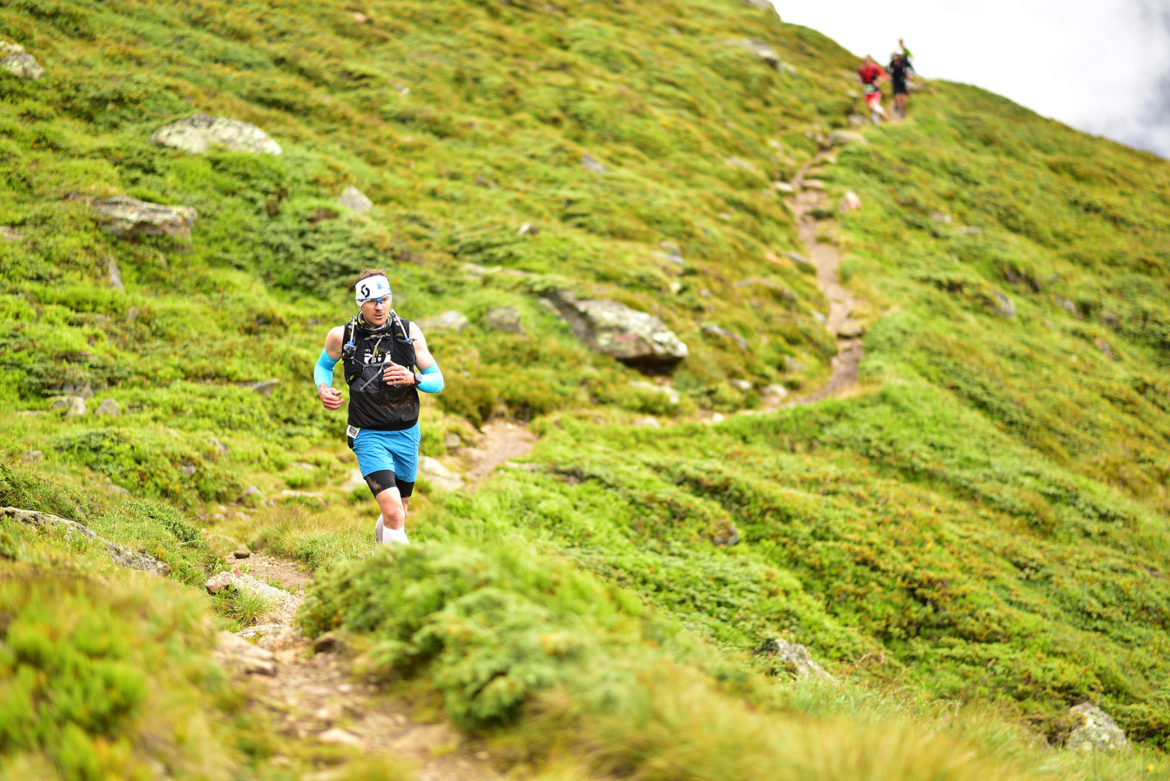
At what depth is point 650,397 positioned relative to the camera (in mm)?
16469

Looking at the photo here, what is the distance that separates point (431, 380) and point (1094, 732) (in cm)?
991

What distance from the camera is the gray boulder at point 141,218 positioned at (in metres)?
13.8

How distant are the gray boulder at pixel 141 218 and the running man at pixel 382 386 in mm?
10171

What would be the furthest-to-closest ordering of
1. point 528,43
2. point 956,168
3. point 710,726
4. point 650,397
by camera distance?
point 956,168
point 528,43
point 650,397
point 710,726

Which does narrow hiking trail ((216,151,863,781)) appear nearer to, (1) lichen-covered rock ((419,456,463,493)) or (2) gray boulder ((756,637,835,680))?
(1) lichen-covered rock ((419,456,463,493))

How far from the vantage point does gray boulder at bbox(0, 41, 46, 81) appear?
1636cm

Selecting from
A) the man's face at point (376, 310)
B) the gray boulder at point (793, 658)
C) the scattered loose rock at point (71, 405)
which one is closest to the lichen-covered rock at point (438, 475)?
the man's face at point (376, 310)

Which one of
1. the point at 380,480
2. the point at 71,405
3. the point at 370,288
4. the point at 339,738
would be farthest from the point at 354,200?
the point at 339,738

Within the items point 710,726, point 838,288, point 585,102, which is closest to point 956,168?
point 838,288

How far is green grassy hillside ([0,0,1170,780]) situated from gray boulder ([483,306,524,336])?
39 centimetres

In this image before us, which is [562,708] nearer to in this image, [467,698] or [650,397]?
[467,698]

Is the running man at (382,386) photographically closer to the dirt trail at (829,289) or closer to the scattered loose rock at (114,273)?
the scattered loose rock at (114,273)

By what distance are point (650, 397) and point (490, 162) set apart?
45.8 ft

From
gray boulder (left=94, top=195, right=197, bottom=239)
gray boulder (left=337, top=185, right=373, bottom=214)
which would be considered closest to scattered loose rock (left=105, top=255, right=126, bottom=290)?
gray boulder (left=94, top=195, right=197, bottom=239)
